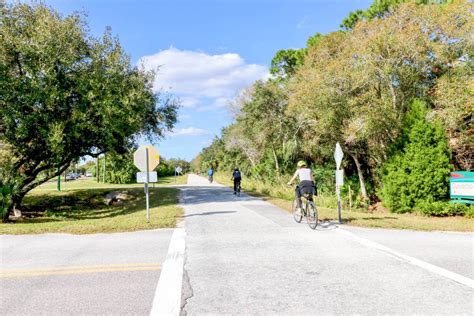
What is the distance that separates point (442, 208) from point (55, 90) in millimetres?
18196

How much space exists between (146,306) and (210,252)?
2965mm

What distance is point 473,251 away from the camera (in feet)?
23.7

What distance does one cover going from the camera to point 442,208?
15.7 m

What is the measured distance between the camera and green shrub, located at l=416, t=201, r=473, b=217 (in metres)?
15.5

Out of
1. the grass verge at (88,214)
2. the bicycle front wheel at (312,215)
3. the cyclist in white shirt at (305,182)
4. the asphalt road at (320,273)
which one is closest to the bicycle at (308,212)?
the bicycle front wheel at (312,215)

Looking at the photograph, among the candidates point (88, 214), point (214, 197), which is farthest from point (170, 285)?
point (214, 197)

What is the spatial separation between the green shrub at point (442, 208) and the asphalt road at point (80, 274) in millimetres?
12244

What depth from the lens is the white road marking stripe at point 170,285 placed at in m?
4.29

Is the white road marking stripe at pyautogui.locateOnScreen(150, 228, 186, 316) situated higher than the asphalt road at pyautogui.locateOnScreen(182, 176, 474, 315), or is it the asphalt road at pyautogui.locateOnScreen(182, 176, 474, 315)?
the white road marking stripe at pyautogui.locateOnScreen(150, 228, 186, 316)

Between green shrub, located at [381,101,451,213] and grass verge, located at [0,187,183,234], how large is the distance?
1042 centimetres

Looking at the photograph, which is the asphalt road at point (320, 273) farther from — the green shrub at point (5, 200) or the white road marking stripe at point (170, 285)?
the green shrub at point (5, 200)

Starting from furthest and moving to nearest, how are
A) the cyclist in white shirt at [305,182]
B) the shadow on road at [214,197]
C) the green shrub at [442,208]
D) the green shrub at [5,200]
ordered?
the shadow on road at [214,197] < the green shrub at [442,208] < the green shrub at [5,200] < the cyclist in white shirt at [305,182]

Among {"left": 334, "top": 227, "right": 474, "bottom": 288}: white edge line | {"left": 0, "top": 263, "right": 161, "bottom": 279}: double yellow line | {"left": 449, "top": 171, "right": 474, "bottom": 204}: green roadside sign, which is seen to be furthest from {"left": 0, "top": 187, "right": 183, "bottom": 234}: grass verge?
{"left": 449, "top": 171, "right": 474, "bottom": 204}: green roadside sign

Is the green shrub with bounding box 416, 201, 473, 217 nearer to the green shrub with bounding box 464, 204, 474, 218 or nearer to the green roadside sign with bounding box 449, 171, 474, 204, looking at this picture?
the green shrub with bounding box 464, 204, 474, 218
